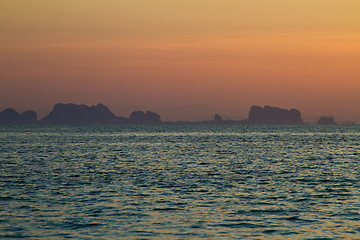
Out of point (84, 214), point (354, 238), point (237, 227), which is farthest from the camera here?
point (84, 214)

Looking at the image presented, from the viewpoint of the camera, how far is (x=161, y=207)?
27.9 metres

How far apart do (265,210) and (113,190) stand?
12.2 metres

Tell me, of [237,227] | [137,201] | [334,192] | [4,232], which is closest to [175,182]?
[137,201]

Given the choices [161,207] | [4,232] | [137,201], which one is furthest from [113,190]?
[4,232]

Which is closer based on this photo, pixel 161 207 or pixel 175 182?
pixel 161 207

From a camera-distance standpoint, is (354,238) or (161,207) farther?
(161,207)

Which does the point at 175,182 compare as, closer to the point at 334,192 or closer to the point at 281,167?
the point at 334,192

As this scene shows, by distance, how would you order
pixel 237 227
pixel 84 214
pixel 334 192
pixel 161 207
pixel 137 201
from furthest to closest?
pixel 334 192 → pixel 137 201 → pixel 161 207 → pixel 84 214 → pixel 237 227

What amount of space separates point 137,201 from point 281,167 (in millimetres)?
28154

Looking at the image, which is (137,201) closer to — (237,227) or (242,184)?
(237,227)

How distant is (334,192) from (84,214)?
1803 cm

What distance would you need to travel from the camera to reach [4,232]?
72.2 ft

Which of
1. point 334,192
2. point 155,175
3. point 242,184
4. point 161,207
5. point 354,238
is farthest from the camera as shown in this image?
point 155,175

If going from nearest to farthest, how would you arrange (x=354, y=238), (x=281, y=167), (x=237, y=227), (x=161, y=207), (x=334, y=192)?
(x=354, y=238) → (x=237, y=227) → (x=161, y=207) → (x=334, y=192) → (x=281, y=167)
